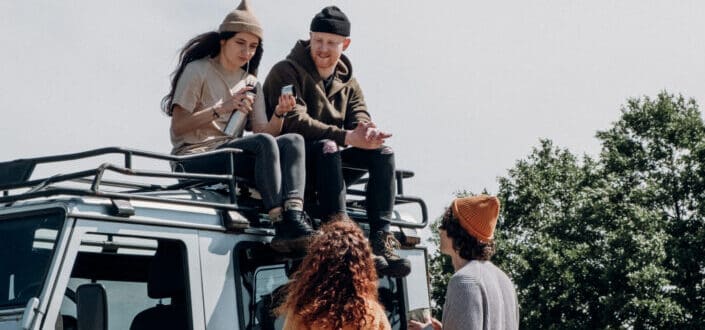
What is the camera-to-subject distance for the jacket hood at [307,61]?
7.04m

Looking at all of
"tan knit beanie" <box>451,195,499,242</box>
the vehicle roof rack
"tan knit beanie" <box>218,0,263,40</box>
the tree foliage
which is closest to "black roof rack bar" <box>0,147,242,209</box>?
the vehicle roof rack

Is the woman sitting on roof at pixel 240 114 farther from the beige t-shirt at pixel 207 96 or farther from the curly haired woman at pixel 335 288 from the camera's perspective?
the curly haired woman at pixel 335 288

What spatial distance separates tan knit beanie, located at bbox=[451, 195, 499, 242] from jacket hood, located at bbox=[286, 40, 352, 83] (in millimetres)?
1960

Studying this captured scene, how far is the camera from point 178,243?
5.58 metres

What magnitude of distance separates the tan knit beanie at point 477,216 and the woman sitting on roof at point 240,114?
90 cm

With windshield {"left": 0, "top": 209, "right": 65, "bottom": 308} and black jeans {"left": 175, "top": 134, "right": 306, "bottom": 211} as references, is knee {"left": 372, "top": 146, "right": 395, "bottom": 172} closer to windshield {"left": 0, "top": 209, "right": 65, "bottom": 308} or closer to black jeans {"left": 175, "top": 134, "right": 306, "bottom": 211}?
black jeans {"left": 175, "top": 134, "right": 306, "bottom": 211}

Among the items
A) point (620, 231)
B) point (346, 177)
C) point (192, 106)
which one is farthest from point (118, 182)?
point (620, 231)

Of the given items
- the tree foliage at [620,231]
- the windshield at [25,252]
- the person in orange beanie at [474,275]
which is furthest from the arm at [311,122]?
the tree foliage at [620,231]

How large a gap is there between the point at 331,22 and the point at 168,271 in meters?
2.18

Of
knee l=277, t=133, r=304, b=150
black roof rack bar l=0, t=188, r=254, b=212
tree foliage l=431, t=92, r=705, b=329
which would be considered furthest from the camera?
tree foliage l=431, t=92, r=705, b=329

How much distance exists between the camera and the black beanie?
278 inches

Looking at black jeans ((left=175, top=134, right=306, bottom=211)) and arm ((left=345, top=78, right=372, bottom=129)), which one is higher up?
arm ((left=345, top=78, right=372, bottom=129))

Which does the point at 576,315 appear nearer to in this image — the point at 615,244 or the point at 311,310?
the point at 615,244

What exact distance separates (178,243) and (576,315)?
140 ft
